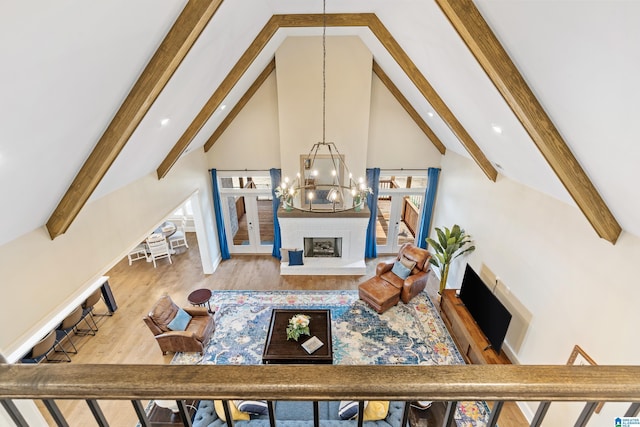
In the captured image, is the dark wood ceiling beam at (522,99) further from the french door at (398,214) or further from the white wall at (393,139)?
the french door at (398,214)

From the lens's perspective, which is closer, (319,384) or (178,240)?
(319,384)

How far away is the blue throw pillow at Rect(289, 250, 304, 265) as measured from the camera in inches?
282

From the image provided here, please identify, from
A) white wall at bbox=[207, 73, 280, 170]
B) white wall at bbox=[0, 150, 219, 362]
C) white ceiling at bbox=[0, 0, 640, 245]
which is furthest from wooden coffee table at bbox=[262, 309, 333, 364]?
white wall at bbox=[207, 73, 280, 170]

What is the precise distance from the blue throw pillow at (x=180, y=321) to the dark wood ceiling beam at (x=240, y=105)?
3633mm

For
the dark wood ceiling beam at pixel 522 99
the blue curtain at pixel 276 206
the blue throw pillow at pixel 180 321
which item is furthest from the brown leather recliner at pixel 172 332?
the dark wood ceiling beam at pixel 522 99

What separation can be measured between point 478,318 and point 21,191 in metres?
5.81

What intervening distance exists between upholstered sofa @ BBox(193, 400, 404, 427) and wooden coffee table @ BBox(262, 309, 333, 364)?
29.8 inches

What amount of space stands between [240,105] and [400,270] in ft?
15.9

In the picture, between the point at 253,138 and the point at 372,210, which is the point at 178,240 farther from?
the point at 372,210

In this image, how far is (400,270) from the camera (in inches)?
249

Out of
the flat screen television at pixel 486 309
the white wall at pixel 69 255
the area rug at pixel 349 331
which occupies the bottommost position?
the area rug at pixel 349 331

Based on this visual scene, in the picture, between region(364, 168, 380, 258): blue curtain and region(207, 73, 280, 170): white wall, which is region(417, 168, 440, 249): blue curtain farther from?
region(207, 73, 280, 170): white wall

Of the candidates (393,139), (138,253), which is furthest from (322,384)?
(138,253)

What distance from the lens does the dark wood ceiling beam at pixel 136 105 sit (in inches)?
105
